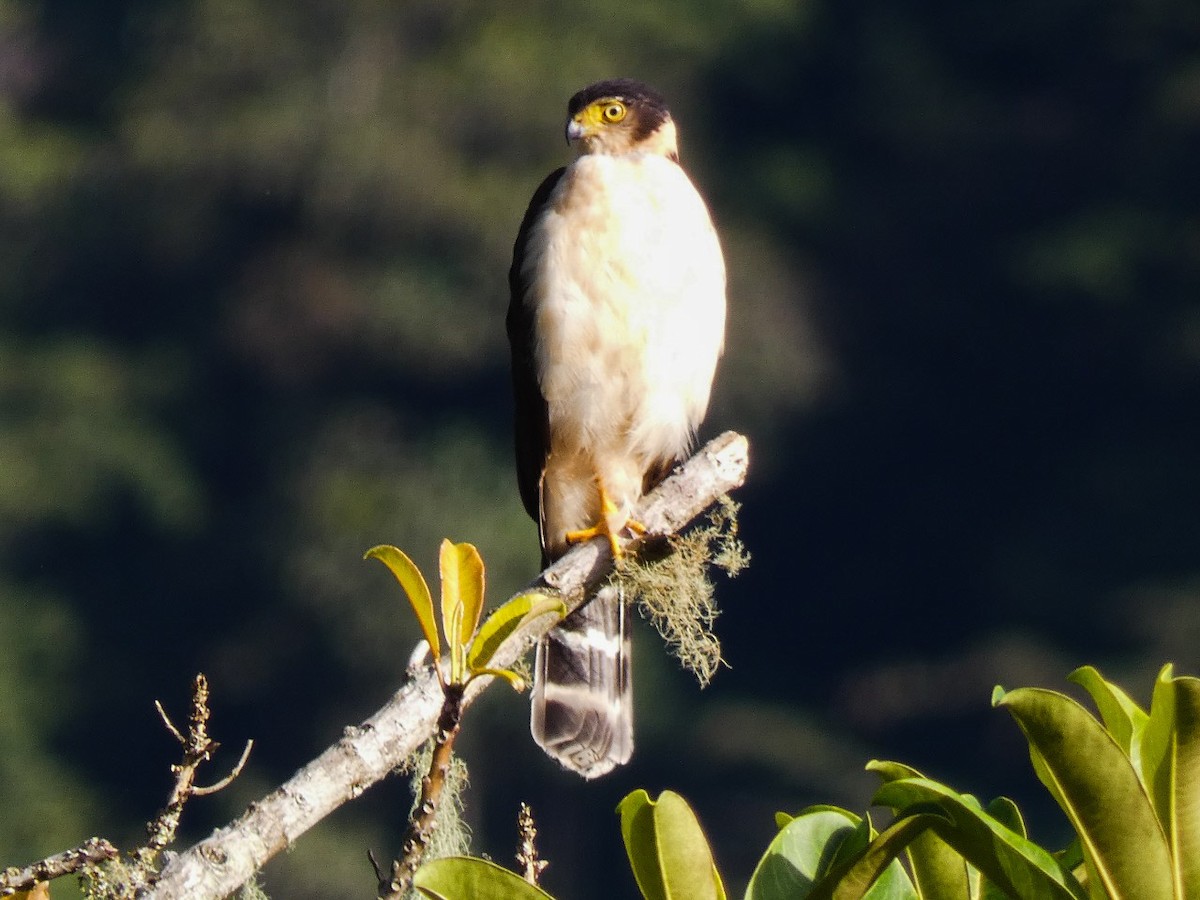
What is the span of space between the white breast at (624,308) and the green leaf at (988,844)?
1.84 meters

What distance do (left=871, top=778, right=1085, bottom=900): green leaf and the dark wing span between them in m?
1.98

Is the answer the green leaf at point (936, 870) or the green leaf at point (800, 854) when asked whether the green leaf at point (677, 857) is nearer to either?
the green leaf at point (800, 854)

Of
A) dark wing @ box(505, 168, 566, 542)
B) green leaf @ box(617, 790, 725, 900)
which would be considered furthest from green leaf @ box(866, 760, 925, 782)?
dark wing @ box(505, 168, 566, 542)

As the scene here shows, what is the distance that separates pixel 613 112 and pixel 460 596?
220 centimetres

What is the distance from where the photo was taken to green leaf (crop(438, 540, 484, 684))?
129cm

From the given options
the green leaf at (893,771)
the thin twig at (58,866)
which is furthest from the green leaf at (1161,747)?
the thin twig at (58,866)

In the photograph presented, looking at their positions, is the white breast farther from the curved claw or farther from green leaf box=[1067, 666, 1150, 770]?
green leaf box=[1067, 666, 1150, 770]

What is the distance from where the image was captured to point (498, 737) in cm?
958

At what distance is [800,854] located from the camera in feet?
4.43

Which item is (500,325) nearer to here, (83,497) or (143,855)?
(83,497)

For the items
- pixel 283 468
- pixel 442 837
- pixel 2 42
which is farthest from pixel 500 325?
pixel 442 837

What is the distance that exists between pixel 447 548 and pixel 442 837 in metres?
0.64

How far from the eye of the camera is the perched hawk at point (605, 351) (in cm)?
304

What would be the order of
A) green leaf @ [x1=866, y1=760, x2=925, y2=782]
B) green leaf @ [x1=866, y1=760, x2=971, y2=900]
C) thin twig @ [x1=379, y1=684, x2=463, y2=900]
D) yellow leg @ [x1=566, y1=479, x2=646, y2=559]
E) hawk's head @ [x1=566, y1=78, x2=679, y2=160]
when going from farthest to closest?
hawk's head @ [x1=566, y1=78, x2=679, y2=160]
yellow leg @ [x1=566, y1=479, x2=646, y2=559]
green leaf @ [x1=866, y1=760, x2=971, y2=900]
green leaf @ [x1=866, y1=760, x2=925, y2=782]
thin twig @ [x1=379, y1=684, x2=463, y2=900]
